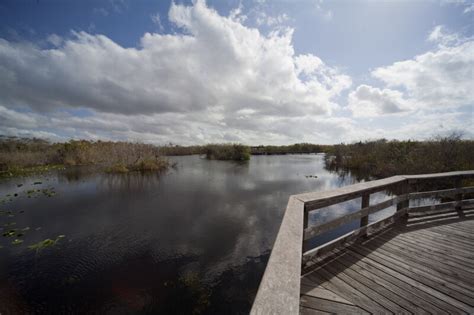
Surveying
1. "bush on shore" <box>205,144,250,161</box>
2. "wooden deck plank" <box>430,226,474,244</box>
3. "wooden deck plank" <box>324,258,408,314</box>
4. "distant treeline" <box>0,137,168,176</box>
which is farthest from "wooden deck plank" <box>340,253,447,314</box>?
"bush on shore" <box>205,144,250,161</box>

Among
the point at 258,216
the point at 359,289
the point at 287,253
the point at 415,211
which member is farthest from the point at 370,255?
the point at 258,216

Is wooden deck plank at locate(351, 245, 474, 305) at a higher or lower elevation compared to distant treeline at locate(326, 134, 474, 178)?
lower

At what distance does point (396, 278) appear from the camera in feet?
7.55

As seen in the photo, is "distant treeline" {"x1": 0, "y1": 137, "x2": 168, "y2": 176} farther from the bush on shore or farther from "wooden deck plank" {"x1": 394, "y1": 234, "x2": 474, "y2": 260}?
"wooden deck plank" {"x1": 394, "y1": 234, "x2": 474, "y2": 260}

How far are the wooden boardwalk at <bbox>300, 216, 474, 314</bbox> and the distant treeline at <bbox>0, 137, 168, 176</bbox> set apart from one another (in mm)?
19955

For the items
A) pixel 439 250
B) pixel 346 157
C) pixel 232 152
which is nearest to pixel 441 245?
pixel 439 250

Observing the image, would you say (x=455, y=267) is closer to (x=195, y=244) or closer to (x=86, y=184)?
(x=195, y=244)

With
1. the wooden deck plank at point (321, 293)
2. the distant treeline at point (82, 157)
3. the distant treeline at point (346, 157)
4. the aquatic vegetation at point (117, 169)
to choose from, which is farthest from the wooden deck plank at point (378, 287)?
the distant treeline at point (82, 157)

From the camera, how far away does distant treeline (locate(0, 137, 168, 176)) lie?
62.4ft

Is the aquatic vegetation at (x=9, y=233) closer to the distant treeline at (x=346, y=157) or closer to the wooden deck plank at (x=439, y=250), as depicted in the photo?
the wooden deck plank at (x=439, y=250)

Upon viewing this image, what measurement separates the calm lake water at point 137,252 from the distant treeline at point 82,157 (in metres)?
9.30

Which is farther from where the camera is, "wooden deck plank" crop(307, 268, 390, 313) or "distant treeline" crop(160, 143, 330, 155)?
"distant treeline" crop(160, 143, 330, 155)

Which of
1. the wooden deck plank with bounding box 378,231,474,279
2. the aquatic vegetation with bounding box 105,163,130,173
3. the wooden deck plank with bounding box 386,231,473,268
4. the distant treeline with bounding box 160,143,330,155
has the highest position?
the distant treeline with bounding box 160,143,330,155

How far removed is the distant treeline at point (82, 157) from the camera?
19031mm
